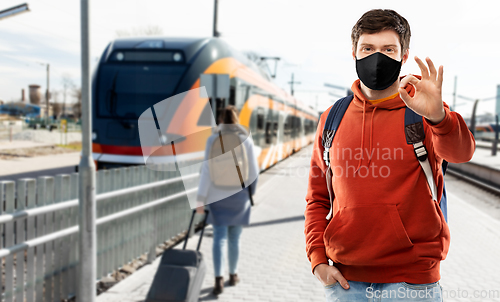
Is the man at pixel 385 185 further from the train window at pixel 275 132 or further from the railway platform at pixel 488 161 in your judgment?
the railway platform at pixel 488 161

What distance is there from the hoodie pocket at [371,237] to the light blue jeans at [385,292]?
93 millimetres

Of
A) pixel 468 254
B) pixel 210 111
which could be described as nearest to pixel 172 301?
pixel 468 254

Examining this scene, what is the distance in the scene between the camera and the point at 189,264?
3.88 metres

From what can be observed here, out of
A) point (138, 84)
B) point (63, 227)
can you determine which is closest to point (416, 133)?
point (63, 227)

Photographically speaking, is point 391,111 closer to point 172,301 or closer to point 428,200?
point 428,200

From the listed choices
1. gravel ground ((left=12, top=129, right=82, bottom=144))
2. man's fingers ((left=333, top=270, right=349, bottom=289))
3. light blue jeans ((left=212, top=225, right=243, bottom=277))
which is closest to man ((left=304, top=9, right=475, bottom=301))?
man's fingers ((left=333, top=270, right=349, bottom=289))

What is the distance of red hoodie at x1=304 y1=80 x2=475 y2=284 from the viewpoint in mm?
1550

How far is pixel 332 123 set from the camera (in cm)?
181

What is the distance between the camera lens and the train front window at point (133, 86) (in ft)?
27.2

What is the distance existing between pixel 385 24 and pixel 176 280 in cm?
285

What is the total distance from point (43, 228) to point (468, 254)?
524 centimetres

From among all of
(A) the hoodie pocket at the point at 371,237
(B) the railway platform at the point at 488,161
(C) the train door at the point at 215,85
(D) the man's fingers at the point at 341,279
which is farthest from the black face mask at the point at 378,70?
(B) the railway platform at the point at 488,161

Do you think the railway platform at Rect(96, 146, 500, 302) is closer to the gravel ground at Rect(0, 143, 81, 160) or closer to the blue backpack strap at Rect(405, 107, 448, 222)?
the blue backpack strap at Rect(405, 107, 448, 222)

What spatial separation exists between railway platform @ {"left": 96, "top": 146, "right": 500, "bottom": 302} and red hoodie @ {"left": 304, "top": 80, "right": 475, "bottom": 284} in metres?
2.92
